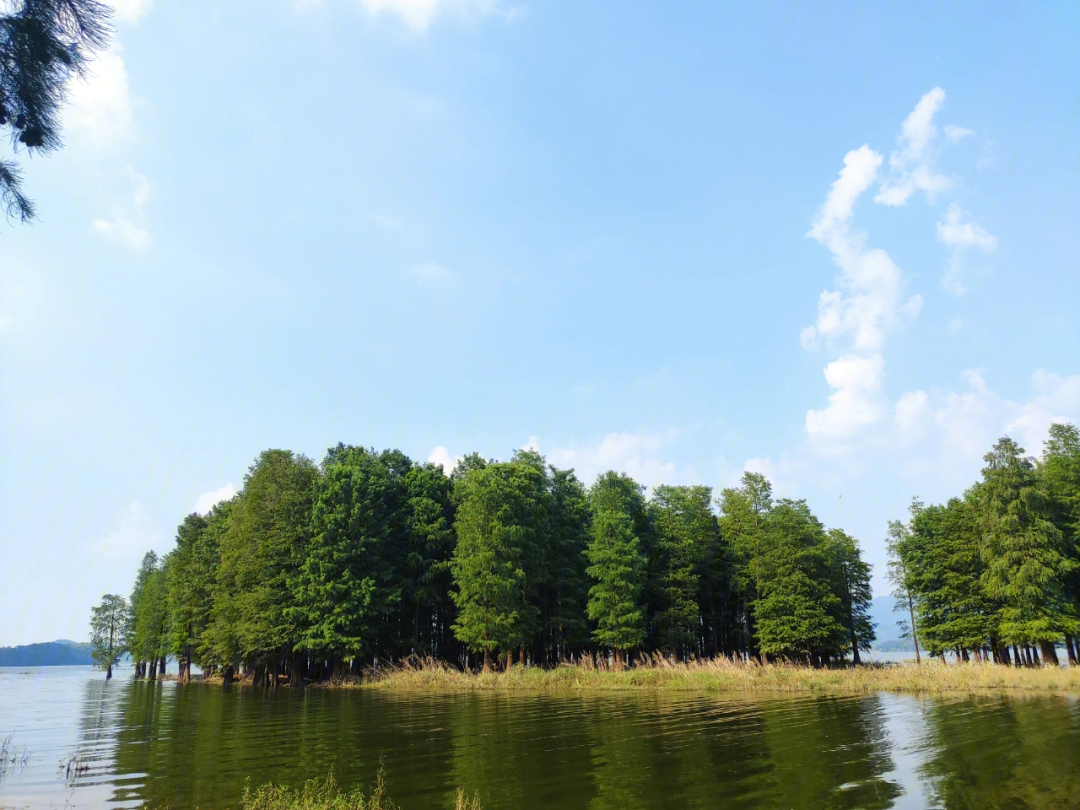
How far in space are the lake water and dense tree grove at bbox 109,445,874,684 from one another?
67.9 feet

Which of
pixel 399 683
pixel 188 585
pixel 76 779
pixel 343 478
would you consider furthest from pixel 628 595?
pixel 188 585

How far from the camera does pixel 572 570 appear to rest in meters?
59.3

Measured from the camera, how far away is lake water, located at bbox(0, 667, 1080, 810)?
12688mm

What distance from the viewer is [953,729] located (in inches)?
781

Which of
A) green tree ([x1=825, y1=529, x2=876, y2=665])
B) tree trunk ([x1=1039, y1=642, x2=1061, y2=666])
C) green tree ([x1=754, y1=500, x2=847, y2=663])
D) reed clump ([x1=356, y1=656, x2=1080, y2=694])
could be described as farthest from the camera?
green tree ([x1=825, y1=529, x2=876, y2=665])

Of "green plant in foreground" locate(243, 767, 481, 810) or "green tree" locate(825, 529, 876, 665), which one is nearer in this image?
"green plant in foreground" locate(243, 767, 481, 810)

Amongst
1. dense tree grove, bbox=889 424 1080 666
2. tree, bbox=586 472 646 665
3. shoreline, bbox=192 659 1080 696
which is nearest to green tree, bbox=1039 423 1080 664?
dense tree grove, bbox=889 424 1080 666

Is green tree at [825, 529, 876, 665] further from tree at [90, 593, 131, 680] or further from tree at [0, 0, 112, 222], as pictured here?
tree at [90, 593, 131, 680]

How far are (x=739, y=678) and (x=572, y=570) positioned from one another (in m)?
22.9

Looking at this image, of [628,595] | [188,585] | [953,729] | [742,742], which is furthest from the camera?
[188,585]

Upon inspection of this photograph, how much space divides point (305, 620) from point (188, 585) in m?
25.7

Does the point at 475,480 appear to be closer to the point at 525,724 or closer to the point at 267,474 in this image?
the point at 267,474

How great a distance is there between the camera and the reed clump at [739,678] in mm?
33469

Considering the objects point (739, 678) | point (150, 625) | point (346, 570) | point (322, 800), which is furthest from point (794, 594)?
point (150, 625)
